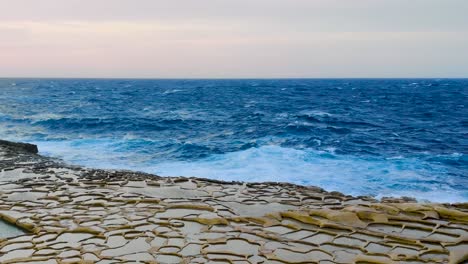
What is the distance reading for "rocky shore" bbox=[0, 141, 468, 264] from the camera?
895 centimetres

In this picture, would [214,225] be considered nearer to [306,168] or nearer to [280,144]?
[306,168]

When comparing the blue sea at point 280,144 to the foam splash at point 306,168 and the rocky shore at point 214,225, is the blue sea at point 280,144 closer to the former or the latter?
the foam splash at point 306,168

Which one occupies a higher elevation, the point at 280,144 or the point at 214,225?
the point at 214,225

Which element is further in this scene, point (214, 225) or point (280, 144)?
point (280, 144)

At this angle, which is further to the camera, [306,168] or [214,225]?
[306,168]

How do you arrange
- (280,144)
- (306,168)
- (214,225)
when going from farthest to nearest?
(280,144)
(306,168)
(214,225)

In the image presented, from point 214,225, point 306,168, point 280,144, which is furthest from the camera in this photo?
A: point 280,144

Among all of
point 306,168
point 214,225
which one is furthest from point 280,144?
point 214,225

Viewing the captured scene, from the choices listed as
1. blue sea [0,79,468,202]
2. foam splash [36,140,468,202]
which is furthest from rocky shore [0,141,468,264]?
blue sea [0,79,468,202]

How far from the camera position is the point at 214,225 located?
1067 cm

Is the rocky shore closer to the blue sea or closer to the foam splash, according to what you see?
the foam splash

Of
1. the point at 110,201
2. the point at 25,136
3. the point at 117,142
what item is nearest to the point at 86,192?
the point at 110,201

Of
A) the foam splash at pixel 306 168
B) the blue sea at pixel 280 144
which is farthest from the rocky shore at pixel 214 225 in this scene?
the blue sea at pixel 280 144

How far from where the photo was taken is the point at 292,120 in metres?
40.0
